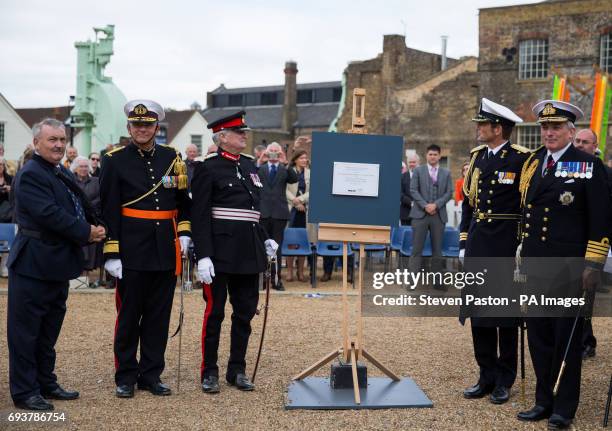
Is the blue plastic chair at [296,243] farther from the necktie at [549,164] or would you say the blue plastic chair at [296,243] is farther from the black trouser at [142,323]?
the necktie at [549,164]

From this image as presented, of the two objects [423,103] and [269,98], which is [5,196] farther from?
[269,98]

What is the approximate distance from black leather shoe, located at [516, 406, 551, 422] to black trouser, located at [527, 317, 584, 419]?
0.13ft

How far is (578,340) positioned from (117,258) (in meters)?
3.59

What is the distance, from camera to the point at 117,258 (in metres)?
6.27

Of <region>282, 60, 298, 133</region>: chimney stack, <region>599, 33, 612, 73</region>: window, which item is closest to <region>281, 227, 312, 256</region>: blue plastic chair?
<region>599, 33, 612, 73</region>: window

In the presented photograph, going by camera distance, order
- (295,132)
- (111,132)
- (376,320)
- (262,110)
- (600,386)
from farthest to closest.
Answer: (262,110), (295,132), (111,132), (376,320), (600,386)

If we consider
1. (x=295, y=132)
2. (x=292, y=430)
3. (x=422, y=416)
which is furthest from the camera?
(x=295, y=132)

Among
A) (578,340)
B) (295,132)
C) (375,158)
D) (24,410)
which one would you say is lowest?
(24,410)

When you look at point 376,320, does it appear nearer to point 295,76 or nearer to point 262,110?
point 295,76

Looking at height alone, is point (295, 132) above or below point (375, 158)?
above

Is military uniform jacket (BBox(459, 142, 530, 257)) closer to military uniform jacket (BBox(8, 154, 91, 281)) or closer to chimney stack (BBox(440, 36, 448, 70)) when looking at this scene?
military uniform jacket (BBox(8, 154, 91, 281))

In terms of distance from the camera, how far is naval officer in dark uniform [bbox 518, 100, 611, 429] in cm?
565

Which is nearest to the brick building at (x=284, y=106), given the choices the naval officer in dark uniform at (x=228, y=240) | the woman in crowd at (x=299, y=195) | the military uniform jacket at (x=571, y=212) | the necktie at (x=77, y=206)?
the woman in crowd at (x=299, y=195)

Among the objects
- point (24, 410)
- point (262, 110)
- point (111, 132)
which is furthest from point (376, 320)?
point (262, 110)
